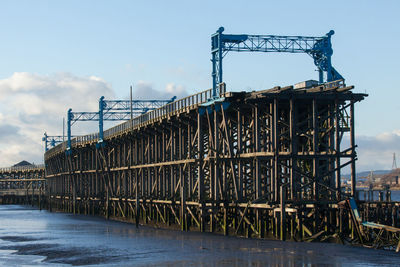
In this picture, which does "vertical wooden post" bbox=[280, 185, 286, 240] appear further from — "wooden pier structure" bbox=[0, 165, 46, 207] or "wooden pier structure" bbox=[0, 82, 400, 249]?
"wooden pier structure" bbox=[0, 165, 46, 207]

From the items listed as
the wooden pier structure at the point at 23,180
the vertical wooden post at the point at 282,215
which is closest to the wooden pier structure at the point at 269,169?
the vertical wooden post at the point at 282,215

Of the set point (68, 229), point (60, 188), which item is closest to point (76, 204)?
point (60, 188)

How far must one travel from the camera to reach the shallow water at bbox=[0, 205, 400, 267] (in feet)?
119

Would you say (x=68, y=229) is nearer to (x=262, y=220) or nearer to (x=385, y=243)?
(x=262, y=220)

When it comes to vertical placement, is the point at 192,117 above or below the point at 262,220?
above

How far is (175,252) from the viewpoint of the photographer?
135 ft

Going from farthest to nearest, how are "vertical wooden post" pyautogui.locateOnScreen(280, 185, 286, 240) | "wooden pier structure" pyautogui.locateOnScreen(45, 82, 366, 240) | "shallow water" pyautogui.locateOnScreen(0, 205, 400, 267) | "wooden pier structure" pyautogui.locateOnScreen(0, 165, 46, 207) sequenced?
"wooden pier structure" pyautogui.locateOnScreen(0, 165, 46, 207) < "wooden pier structure" pyautogui.locateOnScreen(45, 82, 366, 240) < "vertical wooden post" pyautogui.locateOnScreen(280, 185, 286, 240) < "shallow water" pyautogui.locateOnScreen(0, 205, 400, 267)

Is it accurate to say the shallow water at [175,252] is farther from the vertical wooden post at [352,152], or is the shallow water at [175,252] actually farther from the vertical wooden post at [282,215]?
the vertical wooden post at [352,152]

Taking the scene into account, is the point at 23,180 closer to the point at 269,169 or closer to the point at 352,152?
the point at 269,169

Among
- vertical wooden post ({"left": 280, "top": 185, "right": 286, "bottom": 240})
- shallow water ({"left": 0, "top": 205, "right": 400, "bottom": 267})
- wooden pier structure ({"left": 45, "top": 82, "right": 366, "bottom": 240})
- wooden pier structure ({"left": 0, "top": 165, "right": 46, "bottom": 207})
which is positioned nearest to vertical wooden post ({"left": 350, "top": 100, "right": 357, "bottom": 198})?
wooden pier structure ({"left": 45, "top": 82, "right": 366, "bottom": 240})

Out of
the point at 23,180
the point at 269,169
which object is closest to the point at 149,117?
the point at 269,169

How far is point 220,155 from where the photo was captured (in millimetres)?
52062

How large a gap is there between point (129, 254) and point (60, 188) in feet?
265

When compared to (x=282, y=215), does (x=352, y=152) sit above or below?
above
